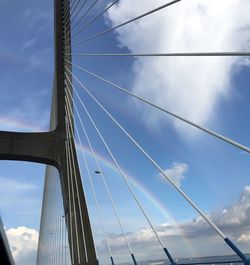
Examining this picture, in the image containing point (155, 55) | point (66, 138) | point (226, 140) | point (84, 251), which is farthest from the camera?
point (66, 138)

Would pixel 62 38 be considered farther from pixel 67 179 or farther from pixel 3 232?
pixel 3 232

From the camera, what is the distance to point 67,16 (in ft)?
46.9

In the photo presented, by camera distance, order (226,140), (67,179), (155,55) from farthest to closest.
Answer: (67,179) < (155,55) < (226,140)

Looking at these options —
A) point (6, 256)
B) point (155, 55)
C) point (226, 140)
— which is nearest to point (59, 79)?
point (6, 256)

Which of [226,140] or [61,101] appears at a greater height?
[61,101]

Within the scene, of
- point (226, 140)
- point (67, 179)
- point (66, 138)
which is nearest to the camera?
point (226, 140)

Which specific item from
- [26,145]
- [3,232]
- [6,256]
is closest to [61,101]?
[26,145]

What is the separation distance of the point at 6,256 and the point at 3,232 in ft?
5.45

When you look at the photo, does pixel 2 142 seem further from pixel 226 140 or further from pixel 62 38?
pixel 226 140

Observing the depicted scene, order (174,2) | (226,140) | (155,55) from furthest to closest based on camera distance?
(155,55) → (174,2) → (226,140)

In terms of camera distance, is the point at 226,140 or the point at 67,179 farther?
the point at 67,179

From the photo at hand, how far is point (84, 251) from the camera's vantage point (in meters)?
12.3

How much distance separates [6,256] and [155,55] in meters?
11.6

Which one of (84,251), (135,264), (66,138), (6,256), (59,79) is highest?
(59,79)
